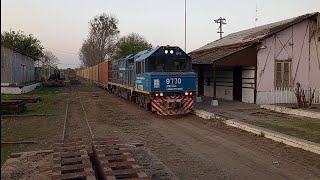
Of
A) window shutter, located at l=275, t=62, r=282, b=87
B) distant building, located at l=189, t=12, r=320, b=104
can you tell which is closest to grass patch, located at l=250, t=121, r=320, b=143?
distant building, located at l=189, t=12, r=320, b=104

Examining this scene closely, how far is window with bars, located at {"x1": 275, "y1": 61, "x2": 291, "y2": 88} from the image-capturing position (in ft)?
70.7

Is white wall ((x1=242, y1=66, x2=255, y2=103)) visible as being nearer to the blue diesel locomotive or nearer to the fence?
the fence

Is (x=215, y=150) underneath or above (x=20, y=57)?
underneath

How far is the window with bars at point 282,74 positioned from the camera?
2155 cm

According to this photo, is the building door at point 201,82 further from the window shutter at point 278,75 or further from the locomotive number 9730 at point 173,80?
the locomotive number 9730 at point 173,80

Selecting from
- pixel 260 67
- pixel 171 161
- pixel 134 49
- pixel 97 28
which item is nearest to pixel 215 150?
pixel 171 161

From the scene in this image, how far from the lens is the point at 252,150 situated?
9.69m

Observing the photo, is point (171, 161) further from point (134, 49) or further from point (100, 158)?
point (134, 49)

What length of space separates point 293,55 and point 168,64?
8584 millimetres

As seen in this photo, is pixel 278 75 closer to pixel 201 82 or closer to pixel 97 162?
pixel 201 82

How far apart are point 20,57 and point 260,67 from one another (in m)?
25.0

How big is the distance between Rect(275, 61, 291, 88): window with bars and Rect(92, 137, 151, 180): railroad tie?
50.3 feet

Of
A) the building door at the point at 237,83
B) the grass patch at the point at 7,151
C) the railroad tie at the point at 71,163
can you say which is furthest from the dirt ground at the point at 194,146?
the building door at the point at 237,83

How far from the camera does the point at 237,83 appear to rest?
23547mm
